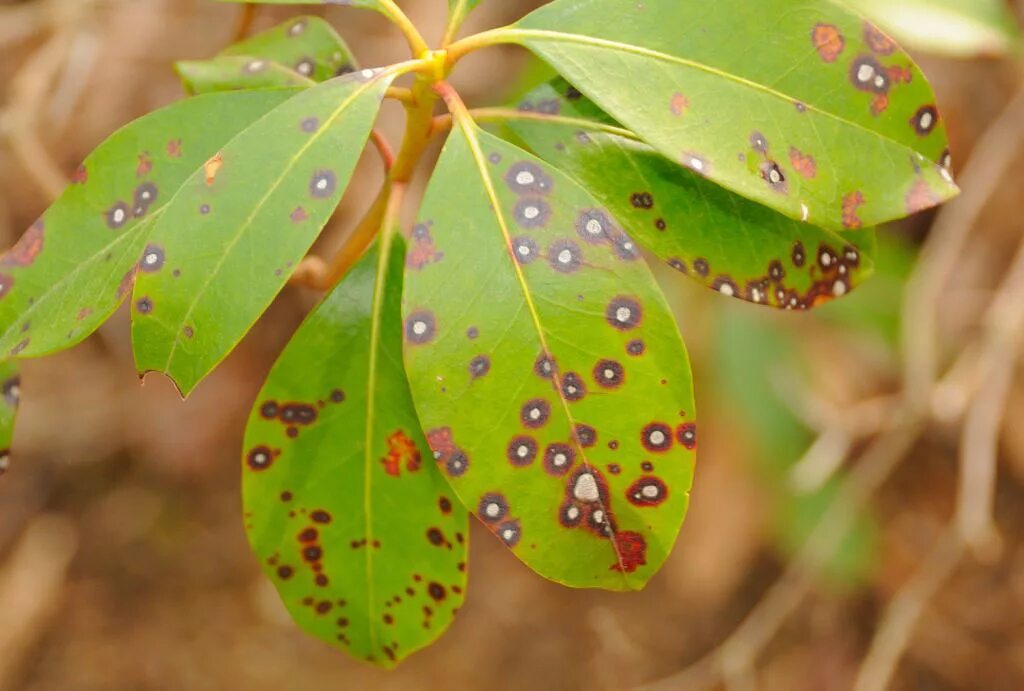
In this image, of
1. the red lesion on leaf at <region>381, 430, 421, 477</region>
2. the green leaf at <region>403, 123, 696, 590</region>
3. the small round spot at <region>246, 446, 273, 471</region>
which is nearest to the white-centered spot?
the green leaf at <region>403, 123, 696, 590</region>

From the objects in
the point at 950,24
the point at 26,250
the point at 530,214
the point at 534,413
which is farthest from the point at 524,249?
the point at 950,24

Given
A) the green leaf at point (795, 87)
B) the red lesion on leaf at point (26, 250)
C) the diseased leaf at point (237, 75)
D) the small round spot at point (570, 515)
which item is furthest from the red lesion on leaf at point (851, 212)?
the red lesion on leaf at point (26, 250)

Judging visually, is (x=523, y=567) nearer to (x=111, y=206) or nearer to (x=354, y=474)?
(x=354, y=474)

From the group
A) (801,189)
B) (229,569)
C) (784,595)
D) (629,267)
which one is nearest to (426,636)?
(629,267)

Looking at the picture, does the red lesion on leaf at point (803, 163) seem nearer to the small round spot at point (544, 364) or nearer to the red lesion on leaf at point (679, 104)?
the red lesion on leaf at point (679, 104)

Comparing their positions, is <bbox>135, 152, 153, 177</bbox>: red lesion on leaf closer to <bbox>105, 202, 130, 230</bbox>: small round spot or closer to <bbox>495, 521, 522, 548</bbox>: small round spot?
<bbox>105, 202, 130, 230</bbox>: small round spot

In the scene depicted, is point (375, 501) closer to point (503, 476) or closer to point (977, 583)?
point (503, 476)
